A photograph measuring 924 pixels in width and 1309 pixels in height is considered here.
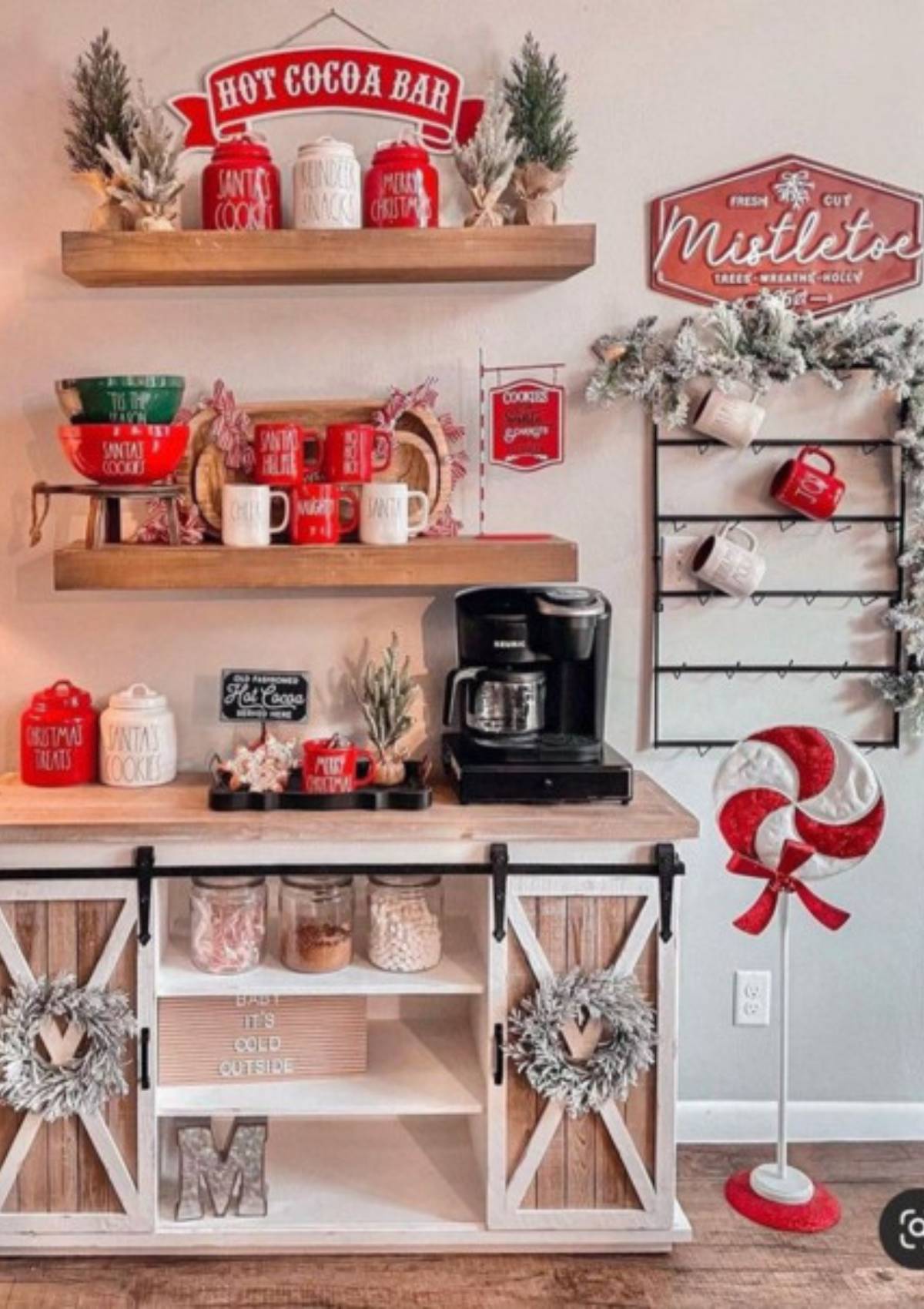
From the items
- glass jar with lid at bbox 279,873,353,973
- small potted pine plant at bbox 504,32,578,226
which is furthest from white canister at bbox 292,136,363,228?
glass jar with lid at bbox 279,873,353,973

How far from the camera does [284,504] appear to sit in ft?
8.30

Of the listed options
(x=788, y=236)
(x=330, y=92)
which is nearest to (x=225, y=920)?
(x=330, y=92)

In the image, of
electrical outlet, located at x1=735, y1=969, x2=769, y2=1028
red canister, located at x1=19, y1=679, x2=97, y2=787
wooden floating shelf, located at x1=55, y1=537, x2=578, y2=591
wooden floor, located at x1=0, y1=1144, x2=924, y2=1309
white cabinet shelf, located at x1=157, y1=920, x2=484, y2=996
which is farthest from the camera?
electrical outlet, located at x1=735, y1=969, x2=769, y2=1028

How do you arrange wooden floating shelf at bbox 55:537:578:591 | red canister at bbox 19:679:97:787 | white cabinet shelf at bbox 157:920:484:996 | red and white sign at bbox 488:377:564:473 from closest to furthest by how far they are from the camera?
white cabinet shelf at bbox 157:920:484:996 < wooden floating shelf at bbox 55:537:578:591 < red canister at bbox 19:679:97:787 < red and white sign at bbox 488:377:564:473

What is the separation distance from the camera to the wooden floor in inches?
87.2

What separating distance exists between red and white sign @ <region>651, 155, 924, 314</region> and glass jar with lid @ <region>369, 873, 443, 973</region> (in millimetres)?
1336

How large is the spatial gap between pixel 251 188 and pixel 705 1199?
2197mm

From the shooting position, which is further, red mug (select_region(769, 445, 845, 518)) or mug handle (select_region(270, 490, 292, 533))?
red mug (select_region(769, 445, 845, 518))

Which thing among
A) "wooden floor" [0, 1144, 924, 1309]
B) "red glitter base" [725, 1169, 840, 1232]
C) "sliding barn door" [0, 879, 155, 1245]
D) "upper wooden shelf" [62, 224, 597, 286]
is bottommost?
"wooden floor" [0, 1144, 924, 1309]

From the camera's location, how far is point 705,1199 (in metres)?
2.56

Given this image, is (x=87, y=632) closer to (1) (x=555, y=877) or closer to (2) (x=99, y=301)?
(2) (x=99, y=301)

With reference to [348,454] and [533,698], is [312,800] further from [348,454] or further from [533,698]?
[348,454]

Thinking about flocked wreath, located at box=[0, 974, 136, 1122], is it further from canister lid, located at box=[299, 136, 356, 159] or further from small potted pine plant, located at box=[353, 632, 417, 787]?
canister lid, located at box=[299, 136, 356, 159]

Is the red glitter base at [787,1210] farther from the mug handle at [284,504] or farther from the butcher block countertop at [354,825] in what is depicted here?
the mug handle at [284,504]
